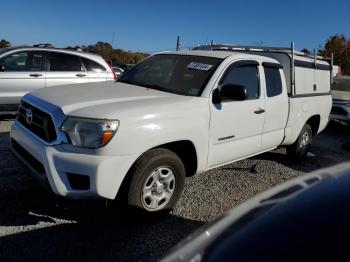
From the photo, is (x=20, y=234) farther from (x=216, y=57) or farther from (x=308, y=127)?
(x=308, y=127)

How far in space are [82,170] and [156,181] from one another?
0.78 metres

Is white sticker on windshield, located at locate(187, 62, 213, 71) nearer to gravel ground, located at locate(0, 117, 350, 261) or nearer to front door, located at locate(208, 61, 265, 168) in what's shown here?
front door, located at locate(208, 61, 265, 168)

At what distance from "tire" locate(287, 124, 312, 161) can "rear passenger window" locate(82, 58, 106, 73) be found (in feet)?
14.9

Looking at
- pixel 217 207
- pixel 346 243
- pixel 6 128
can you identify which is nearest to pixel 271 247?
pixel 346 243

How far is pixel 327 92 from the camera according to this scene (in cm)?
748

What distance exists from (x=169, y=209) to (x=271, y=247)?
2.44 m

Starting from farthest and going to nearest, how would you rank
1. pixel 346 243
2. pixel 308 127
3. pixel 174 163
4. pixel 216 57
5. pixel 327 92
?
pixel 327 92 < pixel 308 127 < pixel 216 57 < pixel 174 163 < pixel 346 243

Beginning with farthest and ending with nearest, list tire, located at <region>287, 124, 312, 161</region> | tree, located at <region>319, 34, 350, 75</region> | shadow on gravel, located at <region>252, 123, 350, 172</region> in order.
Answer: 1. tree, located at <region>319, 34, 350, 75</region>
2. shadow on gravel, located at <region>252, 123, 350, 172</region>
3. tire, located at <region>287, 124, 312, 161</region>

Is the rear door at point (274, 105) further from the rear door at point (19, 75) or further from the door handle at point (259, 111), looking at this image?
the rear door at point (19, 75)

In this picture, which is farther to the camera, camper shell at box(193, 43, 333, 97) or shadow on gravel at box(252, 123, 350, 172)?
shadow on gravel at box(252, 123, 350, 172)

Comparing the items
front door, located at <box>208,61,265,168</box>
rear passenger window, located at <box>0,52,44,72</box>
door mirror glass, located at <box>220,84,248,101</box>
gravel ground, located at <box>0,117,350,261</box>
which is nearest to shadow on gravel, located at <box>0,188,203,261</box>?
gravel ground, located at <box>0,117,350,261</box>

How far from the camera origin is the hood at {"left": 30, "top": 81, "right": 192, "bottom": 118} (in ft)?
11.7

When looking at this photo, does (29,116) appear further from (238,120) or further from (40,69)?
(40,69)

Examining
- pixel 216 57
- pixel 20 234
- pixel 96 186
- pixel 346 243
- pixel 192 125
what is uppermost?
pixel 216 57
